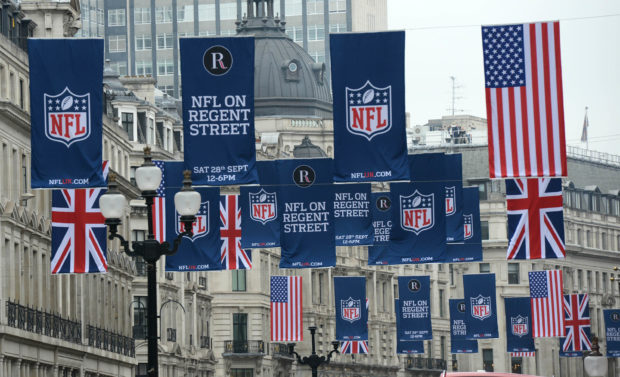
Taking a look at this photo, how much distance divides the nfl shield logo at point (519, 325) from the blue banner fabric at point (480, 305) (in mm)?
2641

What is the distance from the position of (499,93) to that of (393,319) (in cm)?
10543

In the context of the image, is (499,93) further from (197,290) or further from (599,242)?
(599,242)

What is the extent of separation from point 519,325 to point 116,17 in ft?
266

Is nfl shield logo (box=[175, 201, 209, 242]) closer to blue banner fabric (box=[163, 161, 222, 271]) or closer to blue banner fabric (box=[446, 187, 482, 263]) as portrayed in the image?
blue banner fabric (box=[163, 161, 222, 271])

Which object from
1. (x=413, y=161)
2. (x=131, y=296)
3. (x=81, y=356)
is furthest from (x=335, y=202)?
(x=131, y=296)

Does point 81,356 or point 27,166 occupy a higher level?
point 27,166

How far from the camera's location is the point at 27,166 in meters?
63.9

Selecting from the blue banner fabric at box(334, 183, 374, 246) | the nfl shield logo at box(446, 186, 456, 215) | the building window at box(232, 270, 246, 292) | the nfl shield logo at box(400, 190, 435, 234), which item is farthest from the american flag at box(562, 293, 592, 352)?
the nfl shield logo at box(400, 190, 435, 234)

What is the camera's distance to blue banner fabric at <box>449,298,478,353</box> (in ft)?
333

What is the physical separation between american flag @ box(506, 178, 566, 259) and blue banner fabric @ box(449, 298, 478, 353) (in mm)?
51635

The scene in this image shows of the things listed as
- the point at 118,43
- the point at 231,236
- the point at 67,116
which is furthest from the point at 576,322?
the point at 118,43

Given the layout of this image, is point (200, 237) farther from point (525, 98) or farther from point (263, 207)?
point (525, 98)

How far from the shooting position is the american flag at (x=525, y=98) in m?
41.2

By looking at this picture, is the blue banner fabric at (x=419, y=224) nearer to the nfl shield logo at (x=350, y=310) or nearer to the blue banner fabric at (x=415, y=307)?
the nfl shield logo at (x=350, y=310)
